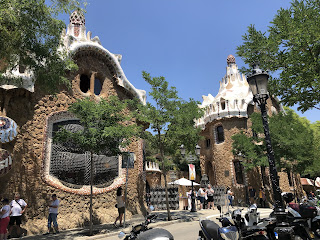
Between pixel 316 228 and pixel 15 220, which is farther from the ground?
pixel 15 220

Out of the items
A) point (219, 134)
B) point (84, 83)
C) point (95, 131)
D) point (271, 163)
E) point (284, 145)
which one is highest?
point (84, 83)

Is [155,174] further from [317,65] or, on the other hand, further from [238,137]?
[317,65]

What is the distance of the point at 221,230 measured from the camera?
3934 mm

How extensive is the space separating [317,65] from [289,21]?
1.95m

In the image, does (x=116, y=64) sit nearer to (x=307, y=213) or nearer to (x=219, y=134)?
(x=307, y=213)

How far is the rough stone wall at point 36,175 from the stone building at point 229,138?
12.8m

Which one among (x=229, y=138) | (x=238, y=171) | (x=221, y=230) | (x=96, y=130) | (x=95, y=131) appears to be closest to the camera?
(x=221, y=230)

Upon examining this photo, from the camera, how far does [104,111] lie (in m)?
9.16

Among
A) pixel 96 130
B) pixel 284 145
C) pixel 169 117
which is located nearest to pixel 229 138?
pixel 284 145

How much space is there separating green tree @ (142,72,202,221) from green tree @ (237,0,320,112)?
11.2ft

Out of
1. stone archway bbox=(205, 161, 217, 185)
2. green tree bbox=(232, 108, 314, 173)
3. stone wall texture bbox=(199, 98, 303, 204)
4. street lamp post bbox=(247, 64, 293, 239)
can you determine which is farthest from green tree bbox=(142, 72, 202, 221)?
stone archway bbox=(205, 161, 217, 185)

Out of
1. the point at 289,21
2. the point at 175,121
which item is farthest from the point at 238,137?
the point at 289,21

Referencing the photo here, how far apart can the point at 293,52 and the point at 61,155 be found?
386 inches

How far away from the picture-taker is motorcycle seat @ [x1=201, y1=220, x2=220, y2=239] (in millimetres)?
4383
